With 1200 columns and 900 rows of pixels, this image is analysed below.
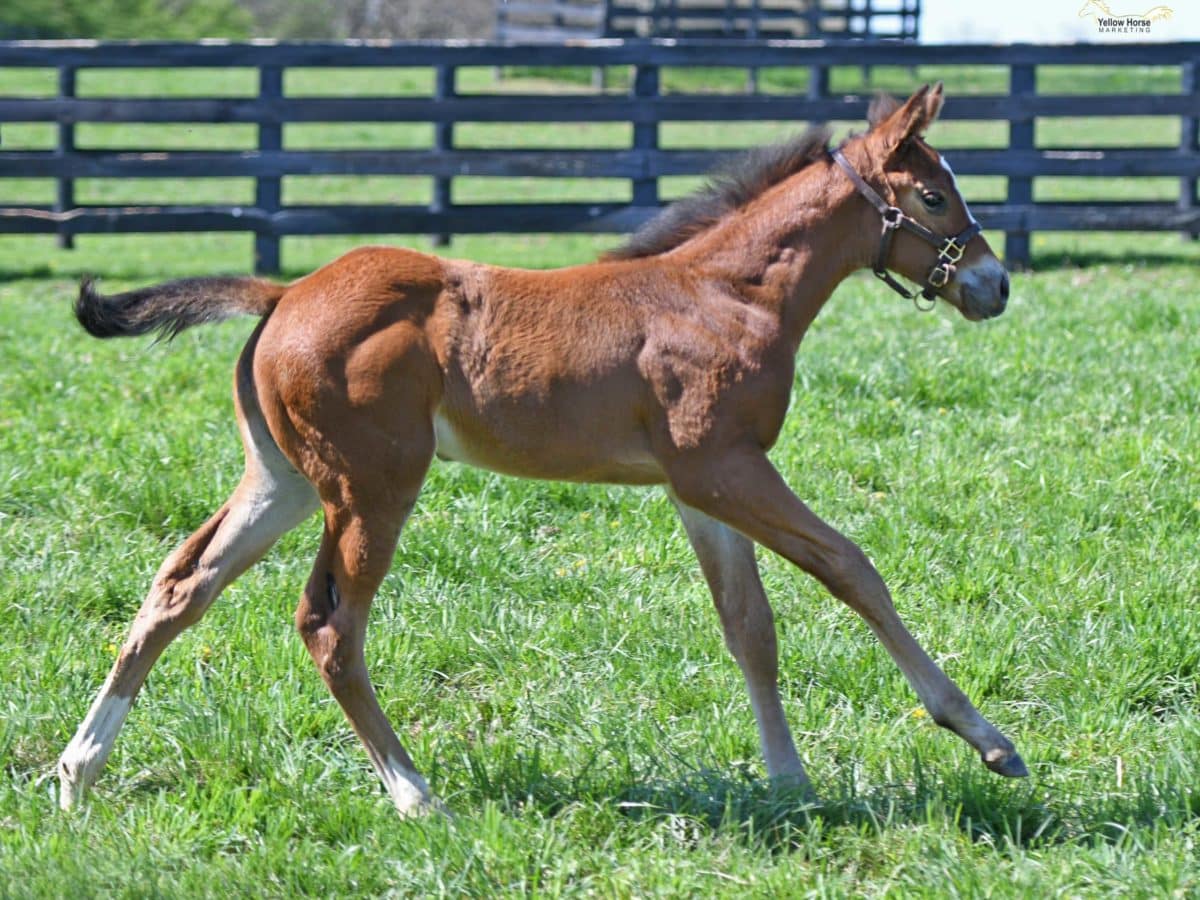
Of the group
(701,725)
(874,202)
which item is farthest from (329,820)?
(874,202)

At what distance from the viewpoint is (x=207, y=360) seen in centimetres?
779

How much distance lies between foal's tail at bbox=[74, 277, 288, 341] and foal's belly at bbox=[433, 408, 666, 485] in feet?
2.03

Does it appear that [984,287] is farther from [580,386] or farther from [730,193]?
[580,386]

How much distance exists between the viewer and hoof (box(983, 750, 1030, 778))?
11.2 feet

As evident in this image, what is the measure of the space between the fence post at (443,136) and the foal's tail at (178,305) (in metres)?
8.23

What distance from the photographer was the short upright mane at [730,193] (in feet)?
13.4

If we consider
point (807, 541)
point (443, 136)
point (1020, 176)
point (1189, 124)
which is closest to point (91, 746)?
point (807, 541)

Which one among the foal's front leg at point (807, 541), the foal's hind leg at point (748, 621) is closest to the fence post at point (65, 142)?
the foal's hind leg at point (748, 621)

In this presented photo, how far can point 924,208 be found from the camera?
391cm

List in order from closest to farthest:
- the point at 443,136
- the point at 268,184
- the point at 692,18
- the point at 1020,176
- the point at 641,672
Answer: the point at 641,672, the point at 1020,176, the point at 268,184, the point at 443,136, the point at 692,18

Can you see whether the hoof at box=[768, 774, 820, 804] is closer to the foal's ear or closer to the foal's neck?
the foal's neck

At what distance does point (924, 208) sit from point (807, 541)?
1.01m

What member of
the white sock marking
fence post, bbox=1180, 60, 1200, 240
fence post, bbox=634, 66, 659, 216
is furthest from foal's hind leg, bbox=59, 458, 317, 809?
fence post, bbox=1180, 60, 1200, 240

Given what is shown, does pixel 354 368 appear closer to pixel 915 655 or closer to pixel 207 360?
pixel 915 655
